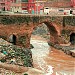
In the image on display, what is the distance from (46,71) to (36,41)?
2503 cm

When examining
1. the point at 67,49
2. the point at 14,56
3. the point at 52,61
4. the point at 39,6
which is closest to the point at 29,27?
the point at 67,49

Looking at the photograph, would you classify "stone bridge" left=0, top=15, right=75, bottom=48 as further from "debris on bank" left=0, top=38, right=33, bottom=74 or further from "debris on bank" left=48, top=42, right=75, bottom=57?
"debris on bank" left=0, top=38, right=33, bottom=74

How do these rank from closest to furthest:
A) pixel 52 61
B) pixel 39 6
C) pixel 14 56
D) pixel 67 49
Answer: pixel 14 56 → pixel 52 61 → pixel 67 49 → pixel 39 6

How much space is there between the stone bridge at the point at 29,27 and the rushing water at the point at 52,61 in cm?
263

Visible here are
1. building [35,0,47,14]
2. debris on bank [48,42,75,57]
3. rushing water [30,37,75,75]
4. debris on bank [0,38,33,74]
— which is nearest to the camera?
debris on bank [0,38,33,74]

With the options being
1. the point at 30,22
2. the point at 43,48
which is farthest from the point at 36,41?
the point at 30,22

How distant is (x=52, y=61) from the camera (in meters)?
41.3

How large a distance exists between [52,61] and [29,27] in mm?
8631

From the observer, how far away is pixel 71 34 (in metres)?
54.2

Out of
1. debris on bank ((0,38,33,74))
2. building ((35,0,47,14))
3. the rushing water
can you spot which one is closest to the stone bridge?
the rushing water

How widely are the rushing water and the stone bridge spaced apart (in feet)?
8.62

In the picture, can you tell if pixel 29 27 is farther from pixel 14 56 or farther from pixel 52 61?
pixel 14 56

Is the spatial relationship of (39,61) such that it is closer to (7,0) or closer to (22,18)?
(22,18)

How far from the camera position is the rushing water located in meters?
35.6
